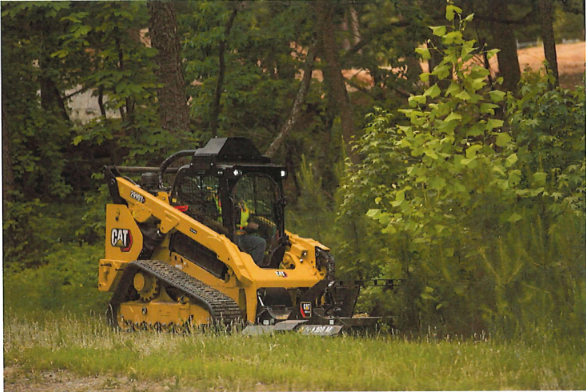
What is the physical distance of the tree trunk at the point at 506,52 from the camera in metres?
18.7

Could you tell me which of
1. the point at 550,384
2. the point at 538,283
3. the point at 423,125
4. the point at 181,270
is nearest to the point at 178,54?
the point at 181,270

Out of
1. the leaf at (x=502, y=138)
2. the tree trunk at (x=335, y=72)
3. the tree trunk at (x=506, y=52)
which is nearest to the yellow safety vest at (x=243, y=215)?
the leaf at (x=502, y=138)

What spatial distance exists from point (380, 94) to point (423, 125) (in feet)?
45.3

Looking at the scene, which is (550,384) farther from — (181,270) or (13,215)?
(13,215)

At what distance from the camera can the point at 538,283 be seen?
10.3m

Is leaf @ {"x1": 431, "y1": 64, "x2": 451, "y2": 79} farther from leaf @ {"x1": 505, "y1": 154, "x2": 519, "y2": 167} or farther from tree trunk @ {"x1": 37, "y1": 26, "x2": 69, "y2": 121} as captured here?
tree trunk @ {"x1": 37, "y1": 26, "x2": 69, "y2": 121}

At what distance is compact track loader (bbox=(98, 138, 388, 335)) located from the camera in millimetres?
11266

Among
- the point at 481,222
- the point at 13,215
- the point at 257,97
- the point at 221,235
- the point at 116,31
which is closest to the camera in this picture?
the point at 481,222

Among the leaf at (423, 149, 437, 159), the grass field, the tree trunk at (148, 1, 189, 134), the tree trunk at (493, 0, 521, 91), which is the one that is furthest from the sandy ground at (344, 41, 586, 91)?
the grass field

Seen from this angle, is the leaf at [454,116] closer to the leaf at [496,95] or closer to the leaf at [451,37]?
the leaf at [496,95]

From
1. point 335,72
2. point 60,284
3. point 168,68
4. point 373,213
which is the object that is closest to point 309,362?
point 373,213

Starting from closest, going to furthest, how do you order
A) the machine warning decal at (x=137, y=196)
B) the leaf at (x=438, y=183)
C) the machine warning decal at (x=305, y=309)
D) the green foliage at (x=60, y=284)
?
the leaf at (x=438, y=183)
the machine warning decal at (x=305, y=309)
the machine warning decal at (x=137, y=196)
the green foliage at (x=60, y=284)

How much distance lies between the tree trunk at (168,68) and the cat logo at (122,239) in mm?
3553

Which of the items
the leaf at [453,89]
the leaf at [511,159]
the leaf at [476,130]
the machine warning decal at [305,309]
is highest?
the leaf at [453,89]
